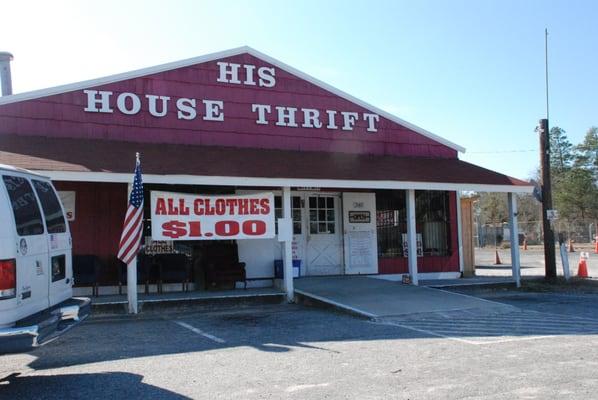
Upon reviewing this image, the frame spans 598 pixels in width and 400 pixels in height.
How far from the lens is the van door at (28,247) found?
5505mm

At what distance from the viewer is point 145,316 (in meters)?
10.8

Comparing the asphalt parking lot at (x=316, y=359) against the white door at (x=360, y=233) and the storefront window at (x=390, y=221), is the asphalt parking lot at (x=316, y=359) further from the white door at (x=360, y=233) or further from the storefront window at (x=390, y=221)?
the storefront window at (x=390, y=221)

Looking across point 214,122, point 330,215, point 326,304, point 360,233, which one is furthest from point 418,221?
point 214,122

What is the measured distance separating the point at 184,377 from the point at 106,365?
121cm

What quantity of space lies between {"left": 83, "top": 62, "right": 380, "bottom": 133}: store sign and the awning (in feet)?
2.66

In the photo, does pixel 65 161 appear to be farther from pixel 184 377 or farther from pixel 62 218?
pixel 184 377

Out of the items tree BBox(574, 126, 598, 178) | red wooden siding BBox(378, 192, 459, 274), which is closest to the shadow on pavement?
red wooden siding BBox(378, 192, 459, 274)

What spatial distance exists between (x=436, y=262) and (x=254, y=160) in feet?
21.3

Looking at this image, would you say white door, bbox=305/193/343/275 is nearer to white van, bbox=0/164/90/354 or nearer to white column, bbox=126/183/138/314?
white column, bbox=126/183/138/314

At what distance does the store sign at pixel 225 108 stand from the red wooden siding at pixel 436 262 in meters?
3.36

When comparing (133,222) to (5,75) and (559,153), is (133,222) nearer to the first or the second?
(5,75)

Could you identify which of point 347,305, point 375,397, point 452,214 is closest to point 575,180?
point 452,214

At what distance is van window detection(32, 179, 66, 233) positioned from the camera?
21.0 feet

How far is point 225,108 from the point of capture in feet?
46.4
